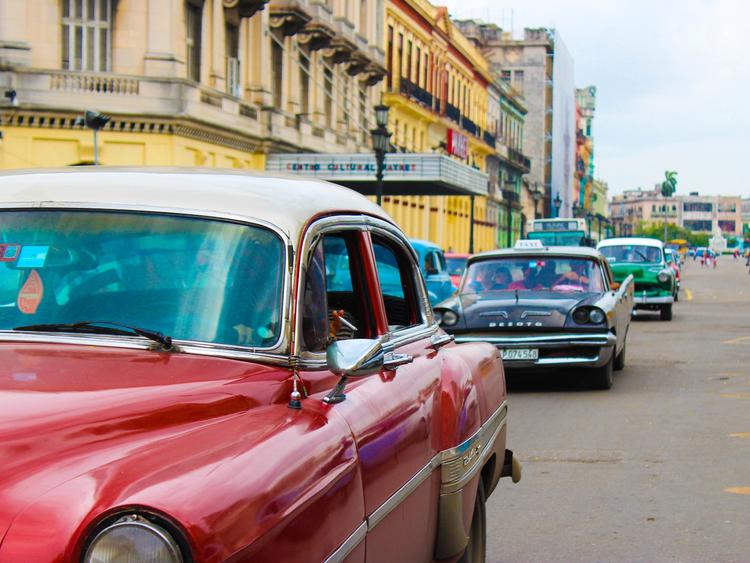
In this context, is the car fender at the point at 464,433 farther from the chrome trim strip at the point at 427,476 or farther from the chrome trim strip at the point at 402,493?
the chrome trim strip at the point at 402,493

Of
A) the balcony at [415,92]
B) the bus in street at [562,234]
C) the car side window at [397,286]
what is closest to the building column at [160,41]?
the bus in street at [562,234]

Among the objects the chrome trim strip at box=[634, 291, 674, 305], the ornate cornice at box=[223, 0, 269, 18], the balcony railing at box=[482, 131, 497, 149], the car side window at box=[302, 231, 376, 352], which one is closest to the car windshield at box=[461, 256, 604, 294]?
the car side window at box=[302, 231, 376, 352]

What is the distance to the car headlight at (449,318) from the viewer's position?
1354 centimetres

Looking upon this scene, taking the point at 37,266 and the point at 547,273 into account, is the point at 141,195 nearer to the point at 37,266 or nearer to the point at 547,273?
the point at 37,266

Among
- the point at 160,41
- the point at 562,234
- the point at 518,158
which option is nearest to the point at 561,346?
the point at 160,41

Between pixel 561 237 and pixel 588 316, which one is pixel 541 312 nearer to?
pixel 588 316

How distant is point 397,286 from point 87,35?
25985 mm

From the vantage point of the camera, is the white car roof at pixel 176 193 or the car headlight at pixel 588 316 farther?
the car headlight at pixel 588 316

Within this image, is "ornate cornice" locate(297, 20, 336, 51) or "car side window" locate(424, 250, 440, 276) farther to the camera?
"ornate cornice" locate(297, 20, 336, 51)

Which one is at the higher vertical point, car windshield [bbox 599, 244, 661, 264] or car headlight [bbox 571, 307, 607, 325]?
car windshield [bbox 599, 244, 661, 264]

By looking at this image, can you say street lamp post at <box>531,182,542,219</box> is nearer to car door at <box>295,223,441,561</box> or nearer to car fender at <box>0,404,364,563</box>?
car door at <box>295,223,441,561</box>

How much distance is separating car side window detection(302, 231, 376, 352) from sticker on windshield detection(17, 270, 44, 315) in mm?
804

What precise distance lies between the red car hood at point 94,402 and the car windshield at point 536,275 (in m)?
11.2

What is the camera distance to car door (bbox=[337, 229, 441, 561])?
11.7 ft
